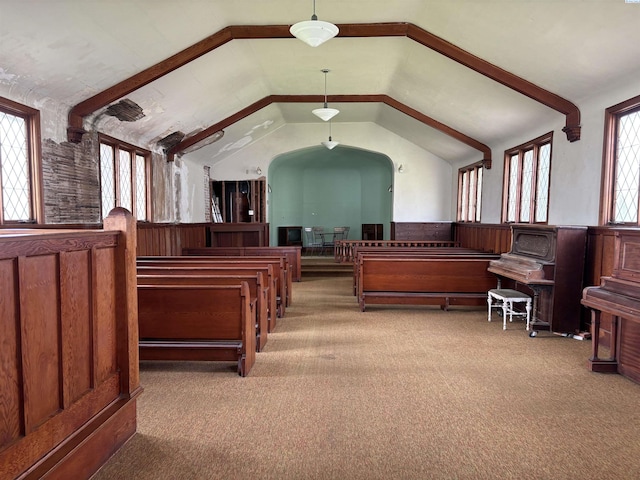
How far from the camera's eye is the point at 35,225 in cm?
455

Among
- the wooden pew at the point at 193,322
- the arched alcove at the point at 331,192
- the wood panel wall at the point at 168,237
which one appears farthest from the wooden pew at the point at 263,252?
the arched alcove at the point at 331,192

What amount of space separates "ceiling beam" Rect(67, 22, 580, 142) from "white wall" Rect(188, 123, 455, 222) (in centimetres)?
566

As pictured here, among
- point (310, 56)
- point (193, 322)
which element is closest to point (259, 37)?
point (310, 56)

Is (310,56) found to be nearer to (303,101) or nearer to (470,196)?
(303,101)

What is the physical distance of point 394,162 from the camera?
11.0 metres

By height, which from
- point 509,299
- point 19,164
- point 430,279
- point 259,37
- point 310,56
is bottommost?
point 509,299

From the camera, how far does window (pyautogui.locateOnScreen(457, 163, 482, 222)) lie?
913 centimetres

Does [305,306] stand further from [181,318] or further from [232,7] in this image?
[232,7]

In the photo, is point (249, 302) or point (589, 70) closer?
point (249, 302)

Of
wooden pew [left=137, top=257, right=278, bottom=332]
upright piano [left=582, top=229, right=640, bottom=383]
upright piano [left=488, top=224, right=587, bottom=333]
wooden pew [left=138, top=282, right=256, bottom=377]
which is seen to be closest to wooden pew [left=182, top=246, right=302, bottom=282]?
wooden pew [left=137, top=257, right=278, bottom=332]

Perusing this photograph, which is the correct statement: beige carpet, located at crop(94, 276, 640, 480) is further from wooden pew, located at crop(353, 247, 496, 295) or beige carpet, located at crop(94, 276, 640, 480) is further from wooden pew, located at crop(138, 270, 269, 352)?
wooden pew, located at crop(353, 247, 496, 295)

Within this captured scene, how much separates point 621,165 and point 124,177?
7.07m

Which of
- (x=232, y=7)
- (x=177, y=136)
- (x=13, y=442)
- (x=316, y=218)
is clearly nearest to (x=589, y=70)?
(x=232, y=7)

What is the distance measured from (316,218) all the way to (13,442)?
1282 centimetres
